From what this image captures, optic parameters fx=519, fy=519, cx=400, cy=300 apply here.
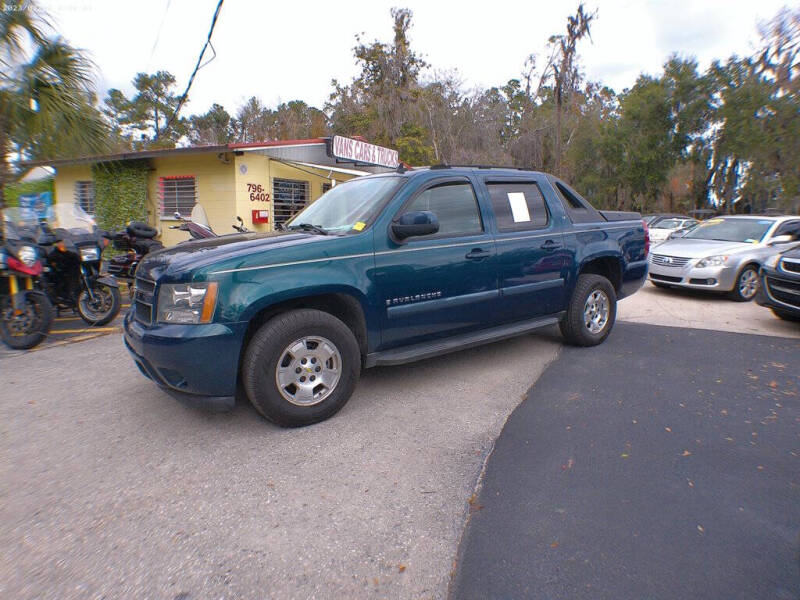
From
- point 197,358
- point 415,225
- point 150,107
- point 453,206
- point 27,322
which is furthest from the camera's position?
point 150,107

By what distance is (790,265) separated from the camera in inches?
261

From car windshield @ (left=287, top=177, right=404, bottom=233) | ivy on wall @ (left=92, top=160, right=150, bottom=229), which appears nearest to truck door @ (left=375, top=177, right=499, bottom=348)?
car windshield @ (left=287, top=177, right=404, bottom=233)

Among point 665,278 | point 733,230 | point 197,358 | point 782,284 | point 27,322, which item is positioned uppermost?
point 733,230

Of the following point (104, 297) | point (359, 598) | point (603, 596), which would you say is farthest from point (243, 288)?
point (104, 297)

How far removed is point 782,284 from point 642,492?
5.43 m

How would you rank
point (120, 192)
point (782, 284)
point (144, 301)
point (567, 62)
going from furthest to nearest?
1. point (567, 62)
2. point (120, 192)
3. point (782, 284)
4. point (144, 301)

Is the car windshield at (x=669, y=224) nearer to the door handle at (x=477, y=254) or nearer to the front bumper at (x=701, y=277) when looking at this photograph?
the front bumper at (x=701, y=277)

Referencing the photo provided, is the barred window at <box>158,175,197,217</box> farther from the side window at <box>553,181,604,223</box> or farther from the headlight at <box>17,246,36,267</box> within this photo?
the side window at <box>553,181,604,223</box>

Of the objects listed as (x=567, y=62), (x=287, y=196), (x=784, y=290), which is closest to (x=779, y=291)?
(x=784, y=290)

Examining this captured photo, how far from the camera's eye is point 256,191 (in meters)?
13.2

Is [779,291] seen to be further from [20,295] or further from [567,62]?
[567,62]

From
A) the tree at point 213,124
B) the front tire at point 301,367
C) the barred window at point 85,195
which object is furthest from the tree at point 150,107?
the front tire at point 301,367

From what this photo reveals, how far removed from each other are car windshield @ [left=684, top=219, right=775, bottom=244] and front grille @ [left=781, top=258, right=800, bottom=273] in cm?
299

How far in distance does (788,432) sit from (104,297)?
7439 millimetres
